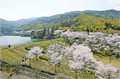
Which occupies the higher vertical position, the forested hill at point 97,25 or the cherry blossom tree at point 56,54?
the forested hill at point 97,25

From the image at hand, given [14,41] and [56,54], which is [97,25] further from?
[56,54]

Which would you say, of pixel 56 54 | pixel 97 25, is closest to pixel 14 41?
pixel 56 54

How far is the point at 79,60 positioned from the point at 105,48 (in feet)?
133

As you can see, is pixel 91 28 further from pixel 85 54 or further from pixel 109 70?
pixel 109 70

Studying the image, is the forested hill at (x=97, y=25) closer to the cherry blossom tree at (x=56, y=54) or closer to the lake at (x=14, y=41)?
the lake at (x=14, y=41)

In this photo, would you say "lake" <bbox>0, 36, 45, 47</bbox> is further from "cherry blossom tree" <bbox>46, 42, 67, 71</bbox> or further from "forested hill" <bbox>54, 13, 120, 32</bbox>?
"forested hill" <bbox>54, 13, 120, 32</bbox>

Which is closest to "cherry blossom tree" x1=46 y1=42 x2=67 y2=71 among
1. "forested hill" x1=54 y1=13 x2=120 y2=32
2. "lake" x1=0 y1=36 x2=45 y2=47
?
"lake" x1=0 y1=36 x2=45 y2=47

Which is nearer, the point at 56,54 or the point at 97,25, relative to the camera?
the point at 56,54

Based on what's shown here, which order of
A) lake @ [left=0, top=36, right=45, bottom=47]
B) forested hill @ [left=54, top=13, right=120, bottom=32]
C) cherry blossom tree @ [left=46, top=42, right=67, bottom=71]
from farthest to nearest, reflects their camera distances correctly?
forested hill @ [left=54, top=13, right=120, bottom=32] < lake @ [left=0, top=36, right=45, bottom=47] < cherry blossom tree @ [left=46, top=42, right=67, bottom=71]

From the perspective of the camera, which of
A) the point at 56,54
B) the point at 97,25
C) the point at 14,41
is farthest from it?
the point at 97,25

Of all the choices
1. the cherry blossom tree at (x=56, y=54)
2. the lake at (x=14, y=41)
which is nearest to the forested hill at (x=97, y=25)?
the lake at (x=14, y=41)

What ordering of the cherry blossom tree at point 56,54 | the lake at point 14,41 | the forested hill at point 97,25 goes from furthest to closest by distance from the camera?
the forested hill at point 97,25, the lake at point 14,41, the cherry blossom tree at point 56,54

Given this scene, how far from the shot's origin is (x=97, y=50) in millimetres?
68188

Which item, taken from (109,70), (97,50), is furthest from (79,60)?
(97,50)
